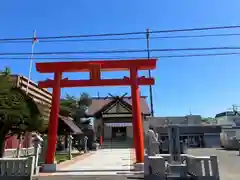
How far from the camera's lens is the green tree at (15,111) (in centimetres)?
1204

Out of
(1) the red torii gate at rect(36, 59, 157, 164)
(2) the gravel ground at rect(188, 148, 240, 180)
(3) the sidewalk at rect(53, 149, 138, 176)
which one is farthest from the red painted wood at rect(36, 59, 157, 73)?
(2) the gravel ground at rect(188, 148, 240, 180)

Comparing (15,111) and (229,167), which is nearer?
(15,111)

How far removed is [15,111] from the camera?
1213 cm

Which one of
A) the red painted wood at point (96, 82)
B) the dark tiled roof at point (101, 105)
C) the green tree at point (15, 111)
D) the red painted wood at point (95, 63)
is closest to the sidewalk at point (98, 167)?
the green tree at point (15, 111)

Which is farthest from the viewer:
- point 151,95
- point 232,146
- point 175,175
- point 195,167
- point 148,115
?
point 148,115

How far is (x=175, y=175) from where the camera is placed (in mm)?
11594

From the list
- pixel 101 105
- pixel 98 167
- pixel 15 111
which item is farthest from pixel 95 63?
pixel 101 105

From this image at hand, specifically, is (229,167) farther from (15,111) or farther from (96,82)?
(15,111)

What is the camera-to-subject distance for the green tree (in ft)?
39.5

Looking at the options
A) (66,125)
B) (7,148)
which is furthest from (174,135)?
(7,148)

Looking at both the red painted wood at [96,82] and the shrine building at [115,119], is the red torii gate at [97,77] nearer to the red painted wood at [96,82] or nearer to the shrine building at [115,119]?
the red painted wood at [96,82]

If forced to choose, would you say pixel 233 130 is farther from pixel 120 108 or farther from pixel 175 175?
pixel 175 175

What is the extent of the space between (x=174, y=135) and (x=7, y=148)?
45.4ft

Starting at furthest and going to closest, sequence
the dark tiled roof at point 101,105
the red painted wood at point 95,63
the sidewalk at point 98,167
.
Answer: the dark tiled roof at point 101,105, the red painted wood at point 95,63, the sidewalk at point 98,167
